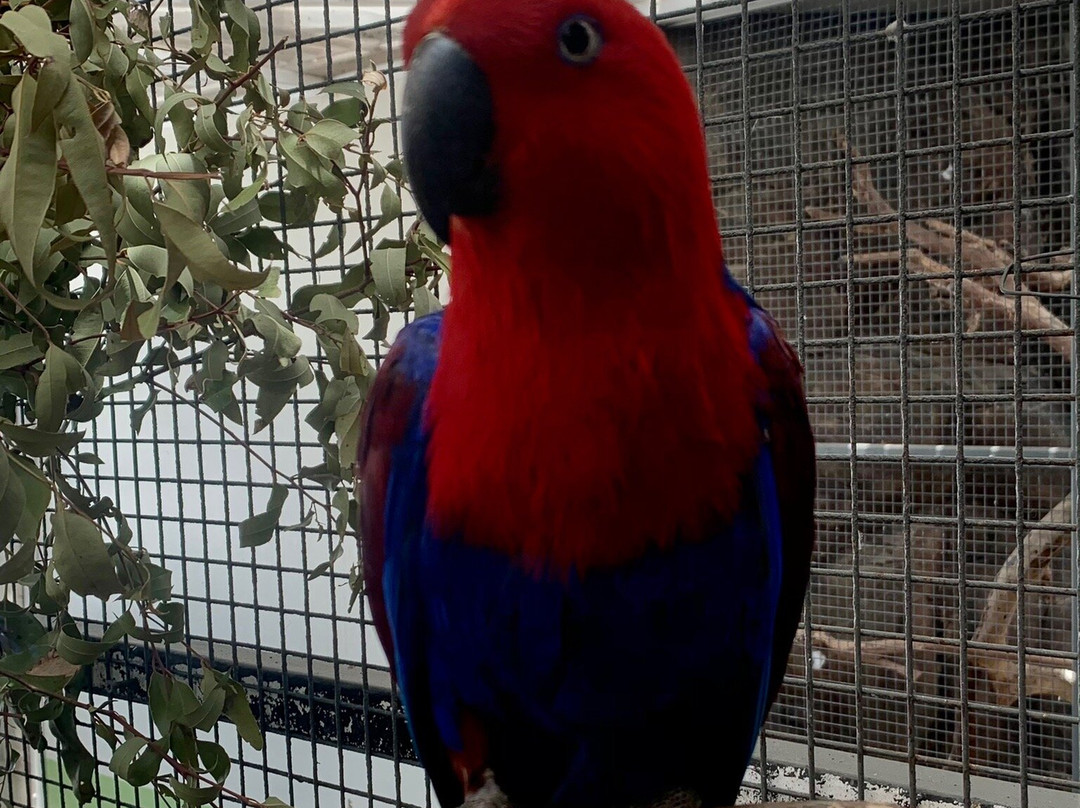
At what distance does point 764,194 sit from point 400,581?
101cm

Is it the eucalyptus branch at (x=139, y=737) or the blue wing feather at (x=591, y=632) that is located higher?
the blue wing feather at (x=591, y=632)

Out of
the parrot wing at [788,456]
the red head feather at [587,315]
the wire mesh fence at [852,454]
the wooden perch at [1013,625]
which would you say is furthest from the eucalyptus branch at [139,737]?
the wooden perch at [1013,625]

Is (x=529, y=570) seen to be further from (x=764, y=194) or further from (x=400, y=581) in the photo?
(x=764, y=194)

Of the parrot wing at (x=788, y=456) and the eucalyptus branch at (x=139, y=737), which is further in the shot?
the eucalyptus branch at (x=139, y=737)

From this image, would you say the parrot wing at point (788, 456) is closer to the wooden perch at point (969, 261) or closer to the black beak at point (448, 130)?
the black beak at point (448, 130)

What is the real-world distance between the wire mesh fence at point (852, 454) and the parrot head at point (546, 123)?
0.49 m

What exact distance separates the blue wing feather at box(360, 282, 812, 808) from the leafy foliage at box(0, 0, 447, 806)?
0.18 meters

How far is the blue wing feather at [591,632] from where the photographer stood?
1.99ft

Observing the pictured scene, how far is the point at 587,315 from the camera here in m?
0.54

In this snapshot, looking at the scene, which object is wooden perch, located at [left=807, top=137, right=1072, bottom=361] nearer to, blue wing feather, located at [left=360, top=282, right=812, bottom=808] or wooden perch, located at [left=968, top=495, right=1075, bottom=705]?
wooden perch, located at [left=968, top=495, right=1075, bottom=705]

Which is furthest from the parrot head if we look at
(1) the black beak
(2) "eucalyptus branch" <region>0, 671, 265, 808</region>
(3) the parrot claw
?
(2) "eucalyptus branch" <region>0, 671, 265, 808</region>

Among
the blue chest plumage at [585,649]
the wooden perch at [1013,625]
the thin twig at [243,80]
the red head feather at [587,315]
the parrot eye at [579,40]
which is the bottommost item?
the wooden perch at [1013,625]

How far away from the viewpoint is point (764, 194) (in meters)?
1.44

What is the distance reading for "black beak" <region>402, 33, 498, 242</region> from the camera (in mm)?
479
